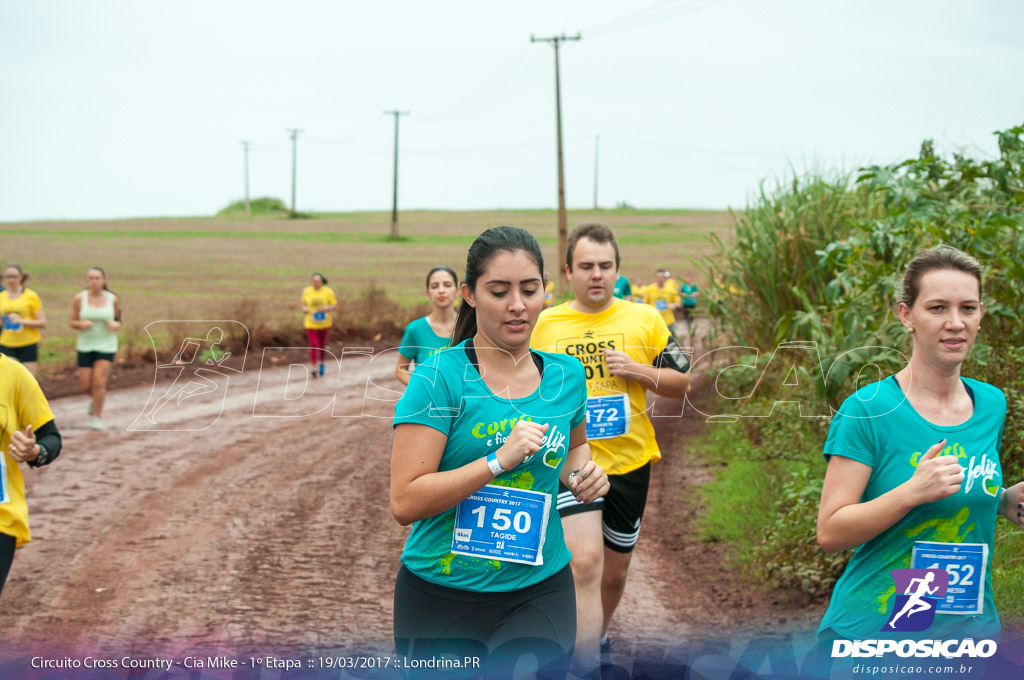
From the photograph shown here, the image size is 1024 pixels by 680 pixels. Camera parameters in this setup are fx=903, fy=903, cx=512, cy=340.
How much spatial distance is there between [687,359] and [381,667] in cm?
223

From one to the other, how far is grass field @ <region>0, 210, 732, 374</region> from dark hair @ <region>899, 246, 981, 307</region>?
33.6 ft

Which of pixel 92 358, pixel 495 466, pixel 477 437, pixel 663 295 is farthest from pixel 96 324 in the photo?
pixel 663 295

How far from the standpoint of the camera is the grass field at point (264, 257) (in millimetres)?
25650

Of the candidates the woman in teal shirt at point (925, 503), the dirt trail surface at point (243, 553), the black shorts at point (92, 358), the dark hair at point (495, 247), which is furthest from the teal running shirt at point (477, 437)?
the black shorts at point (92, 358)

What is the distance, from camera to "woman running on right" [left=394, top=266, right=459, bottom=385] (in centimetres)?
644

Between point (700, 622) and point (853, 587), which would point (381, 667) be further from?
point (700, 622)

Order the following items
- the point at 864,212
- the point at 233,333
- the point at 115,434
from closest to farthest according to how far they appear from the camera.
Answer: the point at 864,212 < the point at 115,434 < the point at 233,333

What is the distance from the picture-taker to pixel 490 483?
9.29 ft

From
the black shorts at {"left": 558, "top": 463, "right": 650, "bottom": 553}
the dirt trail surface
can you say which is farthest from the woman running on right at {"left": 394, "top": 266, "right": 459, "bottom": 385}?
the black shorts at {"left": 558, "top": 463, "right": 650, "bottom": 553}

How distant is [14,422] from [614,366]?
2.76 meters

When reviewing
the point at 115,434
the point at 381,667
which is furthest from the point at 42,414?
the point at 115,434

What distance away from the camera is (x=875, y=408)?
269cm

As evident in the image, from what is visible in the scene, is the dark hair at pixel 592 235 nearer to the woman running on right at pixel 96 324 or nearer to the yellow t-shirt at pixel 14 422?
the yellow t-shirt at pixel 14 422

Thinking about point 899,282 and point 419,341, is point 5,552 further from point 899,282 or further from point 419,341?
point 899,282
